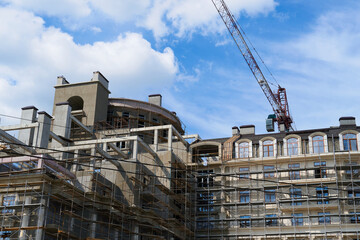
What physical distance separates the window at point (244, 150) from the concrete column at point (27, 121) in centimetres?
2426

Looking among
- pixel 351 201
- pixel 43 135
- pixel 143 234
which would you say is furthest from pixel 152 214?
pixel 351 201

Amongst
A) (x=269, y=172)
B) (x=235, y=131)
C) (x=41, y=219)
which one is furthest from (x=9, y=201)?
(x=235, y=131)

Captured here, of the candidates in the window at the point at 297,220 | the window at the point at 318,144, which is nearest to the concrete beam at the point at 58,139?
the window at the point at 297,220

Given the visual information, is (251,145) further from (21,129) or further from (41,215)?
(41,215)

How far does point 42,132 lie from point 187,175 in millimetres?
17880

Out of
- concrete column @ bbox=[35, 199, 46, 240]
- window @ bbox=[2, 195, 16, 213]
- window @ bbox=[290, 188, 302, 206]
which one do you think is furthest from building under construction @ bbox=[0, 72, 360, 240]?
concrete column @ bbox=[35, 199, 46, 240]

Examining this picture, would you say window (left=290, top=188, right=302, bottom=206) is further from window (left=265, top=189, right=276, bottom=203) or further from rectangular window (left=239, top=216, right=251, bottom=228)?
rectangular window (left=239, top=216, right=251, bottom=228)

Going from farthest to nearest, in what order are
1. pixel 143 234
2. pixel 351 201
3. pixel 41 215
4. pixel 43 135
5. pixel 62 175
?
pixel 351 201, pixel 43 135, pixel 143 234, pixel 62 175, pixel 41 215

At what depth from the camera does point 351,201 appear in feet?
177

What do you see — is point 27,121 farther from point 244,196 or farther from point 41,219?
point 244,196

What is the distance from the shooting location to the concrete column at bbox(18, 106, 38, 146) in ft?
173

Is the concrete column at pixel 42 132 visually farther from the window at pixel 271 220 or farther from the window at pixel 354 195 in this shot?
the window at pixel 354 195

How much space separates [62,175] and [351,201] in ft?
104

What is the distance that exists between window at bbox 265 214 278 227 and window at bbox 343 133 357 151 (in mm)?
11344
